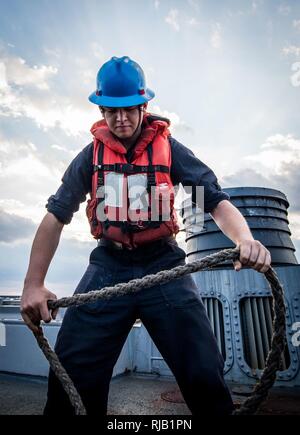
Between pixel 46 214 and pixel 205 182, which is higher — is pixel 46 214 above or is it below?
below

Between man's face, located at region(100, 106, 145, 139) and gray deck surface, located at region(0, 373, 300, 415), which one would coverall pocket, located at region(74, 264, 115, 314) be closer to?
man's face, located at region(100, 106, 145, 139)

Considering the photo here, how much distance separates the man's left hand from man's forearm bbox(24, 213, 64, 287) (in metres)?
1.20

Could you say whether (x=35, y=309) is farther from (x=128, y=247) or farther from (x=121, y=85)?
(x=121, y=85)

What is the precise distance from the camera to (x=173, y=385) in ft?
14.4

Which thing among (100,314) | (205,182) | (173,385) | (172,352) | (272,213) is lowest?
(173,385)

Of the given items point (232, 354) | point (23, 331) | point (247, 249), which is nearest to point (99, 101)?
point (247, 249)

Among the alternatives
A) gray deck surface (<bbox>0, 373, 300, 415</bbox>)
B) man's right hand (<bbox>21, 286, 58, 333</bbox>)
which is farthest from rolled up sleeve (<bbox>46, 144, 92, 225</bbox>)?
gray deck surface (<bbox>0, 373, 300, 415</bbox>)

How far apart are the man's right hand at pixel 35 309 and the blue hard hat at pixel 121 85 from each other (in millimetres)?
1328

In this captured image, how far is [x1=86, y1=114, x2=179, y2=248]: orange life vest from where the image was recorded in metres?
1.96

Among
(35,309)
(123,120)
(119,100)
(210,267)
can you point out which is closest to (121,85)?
(119,100)

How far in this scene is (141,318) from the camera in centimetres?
187

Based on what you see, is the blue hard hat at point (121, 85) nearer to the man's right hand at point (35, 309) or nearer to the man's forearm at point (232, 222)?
the man's forearm at point (232, 222)

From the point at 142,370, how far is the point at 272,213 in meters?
3.98

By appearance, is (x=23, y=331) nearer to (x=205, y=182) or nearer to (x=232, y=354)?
(x=232, y=354)
